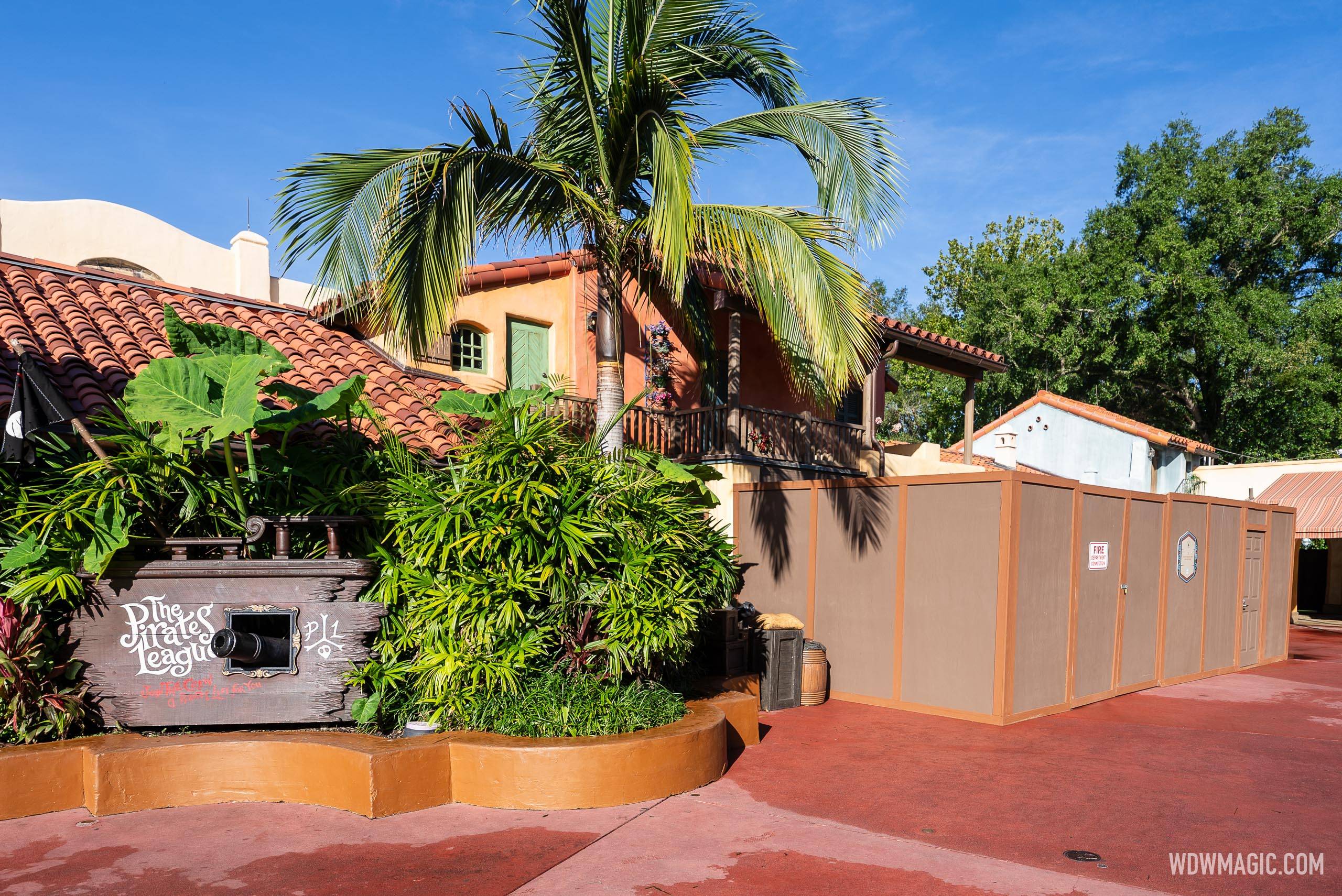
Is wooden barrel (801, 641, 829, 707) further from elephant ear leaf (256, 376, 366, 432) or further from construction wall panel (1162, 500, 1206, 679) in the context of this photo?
elephant ear leaf (256, 376, 366, 432)

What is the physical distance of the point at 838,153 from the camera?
7.90 metres

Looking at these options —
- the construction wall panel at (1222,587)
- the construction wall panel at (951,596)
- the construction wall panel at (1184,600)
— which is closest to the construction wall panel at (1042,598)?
the construction wall panel at (951,596)

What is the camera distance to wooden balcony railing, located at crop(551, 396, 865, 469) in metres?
12.0

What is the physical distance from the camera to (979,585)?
28.4ft

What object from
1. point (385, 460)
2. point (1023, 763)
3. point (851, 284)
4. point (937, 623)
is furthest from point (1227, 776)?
point (385, 460)

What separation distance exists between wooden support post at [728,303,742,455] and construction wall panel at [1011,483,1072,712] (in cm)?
424

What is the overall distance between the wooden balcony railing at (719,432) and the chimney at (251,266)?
33.1 ft

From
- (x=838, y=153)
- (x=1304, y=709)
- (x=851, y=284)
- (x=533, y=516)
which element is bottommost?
(x=1304, y=709)

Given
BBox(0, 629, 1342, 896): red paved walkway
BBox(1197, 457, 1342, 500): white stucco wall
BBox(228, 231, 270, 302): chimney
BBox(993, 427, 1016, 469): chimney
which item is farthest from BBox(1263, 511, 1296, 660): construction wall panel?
BBox(228, 231, 270, 302): chimney

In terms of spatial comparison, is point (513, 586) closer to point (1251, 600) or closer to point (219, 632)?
point (219, 632)

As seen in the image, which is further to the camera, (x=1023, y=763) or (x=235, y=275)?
(x=235, y=275)

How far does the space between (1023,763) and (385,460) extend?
18.1 feet

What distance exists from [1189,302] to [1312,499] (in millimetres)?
8098

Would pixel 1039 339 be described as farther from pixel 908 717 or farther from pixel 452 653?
pixel 452 653
